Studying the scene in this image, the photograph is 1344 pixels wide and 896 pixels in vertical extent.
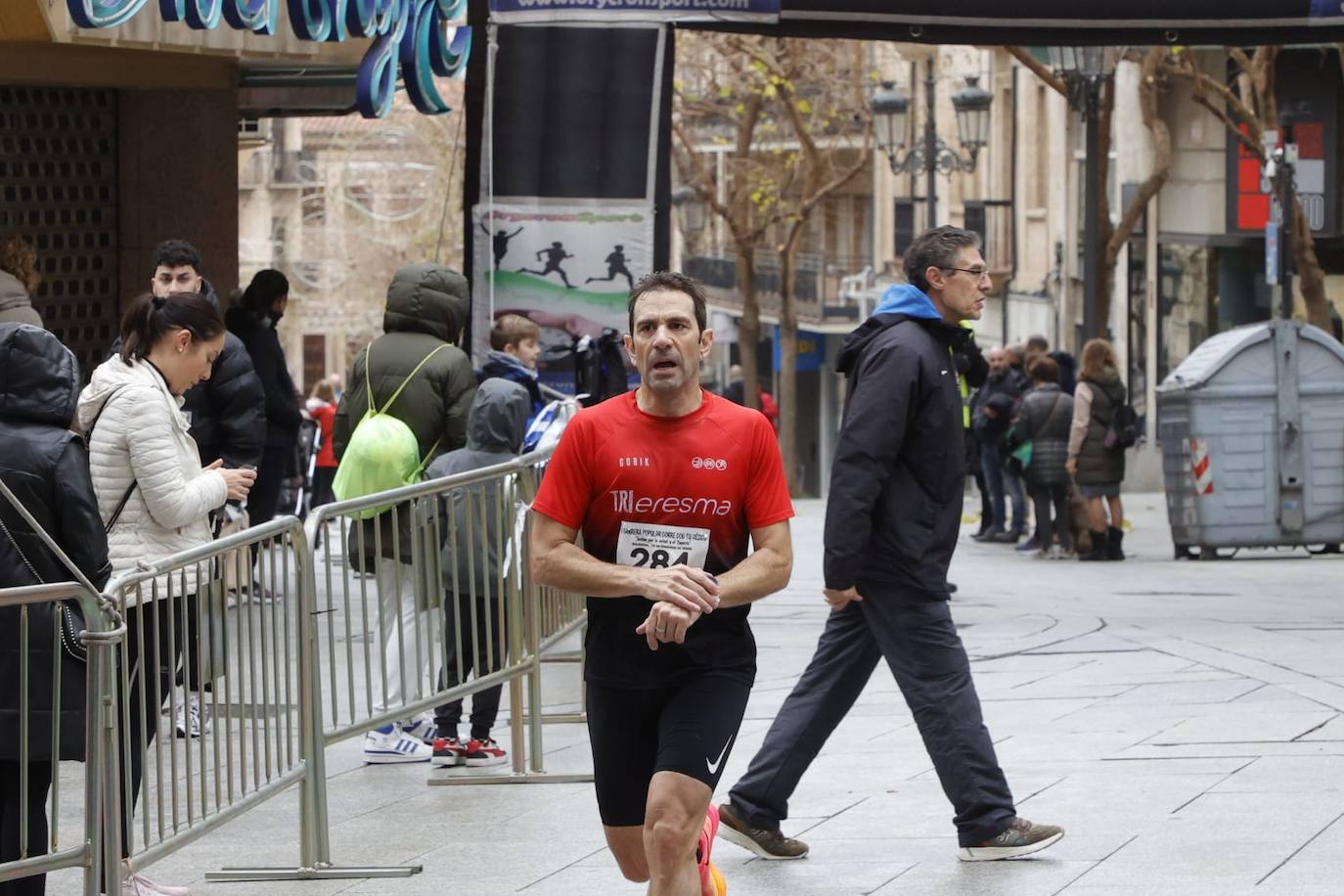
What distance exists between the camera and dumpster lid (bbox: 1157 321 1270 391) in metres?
17.2

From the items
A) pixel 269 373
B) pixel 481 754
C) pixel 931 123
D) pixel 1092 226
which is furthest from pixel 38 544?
pixel 931 123

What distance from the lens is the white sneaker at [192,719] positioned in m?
6.02

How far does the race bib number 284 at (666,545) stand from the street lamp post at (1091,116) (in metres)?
14.1

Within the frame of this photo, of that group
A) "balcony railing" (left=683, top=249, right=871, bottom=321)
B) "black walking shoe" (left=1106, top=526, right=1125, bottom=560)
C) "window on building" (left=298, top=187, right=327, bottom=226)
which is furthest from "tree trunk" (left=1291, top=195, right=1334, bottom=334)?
"window on building" (left=298, top=187, right=327, bottom=226)

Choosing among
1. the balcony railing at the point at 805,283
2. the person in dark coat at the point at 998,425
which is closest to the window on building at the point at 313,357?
the balcony railing at the point at 805,283

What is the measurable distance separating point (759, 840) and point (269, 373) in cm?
572

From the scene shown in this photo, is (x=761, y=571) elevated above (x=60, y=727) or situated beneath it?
elevated above

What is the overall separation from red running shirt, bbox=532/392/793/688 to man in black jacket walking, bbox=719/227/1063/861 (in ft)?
4.50

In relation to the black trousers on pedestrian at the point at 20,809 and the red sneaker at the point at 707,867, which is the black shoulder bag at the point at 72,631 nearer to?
the black trousers on pedestrian at the point at 20,809

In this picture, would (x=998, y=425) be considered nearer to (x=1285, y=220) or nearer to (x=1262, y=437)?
(x=1262, y=437)

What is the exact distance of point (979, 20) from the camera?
508 inches

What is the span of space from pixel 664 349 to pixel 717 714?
848 mm

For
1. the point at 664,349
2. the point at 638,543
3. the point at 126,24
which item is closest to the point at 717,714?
the point at 638,543

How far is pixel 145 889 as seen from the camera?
6445 millimetres
